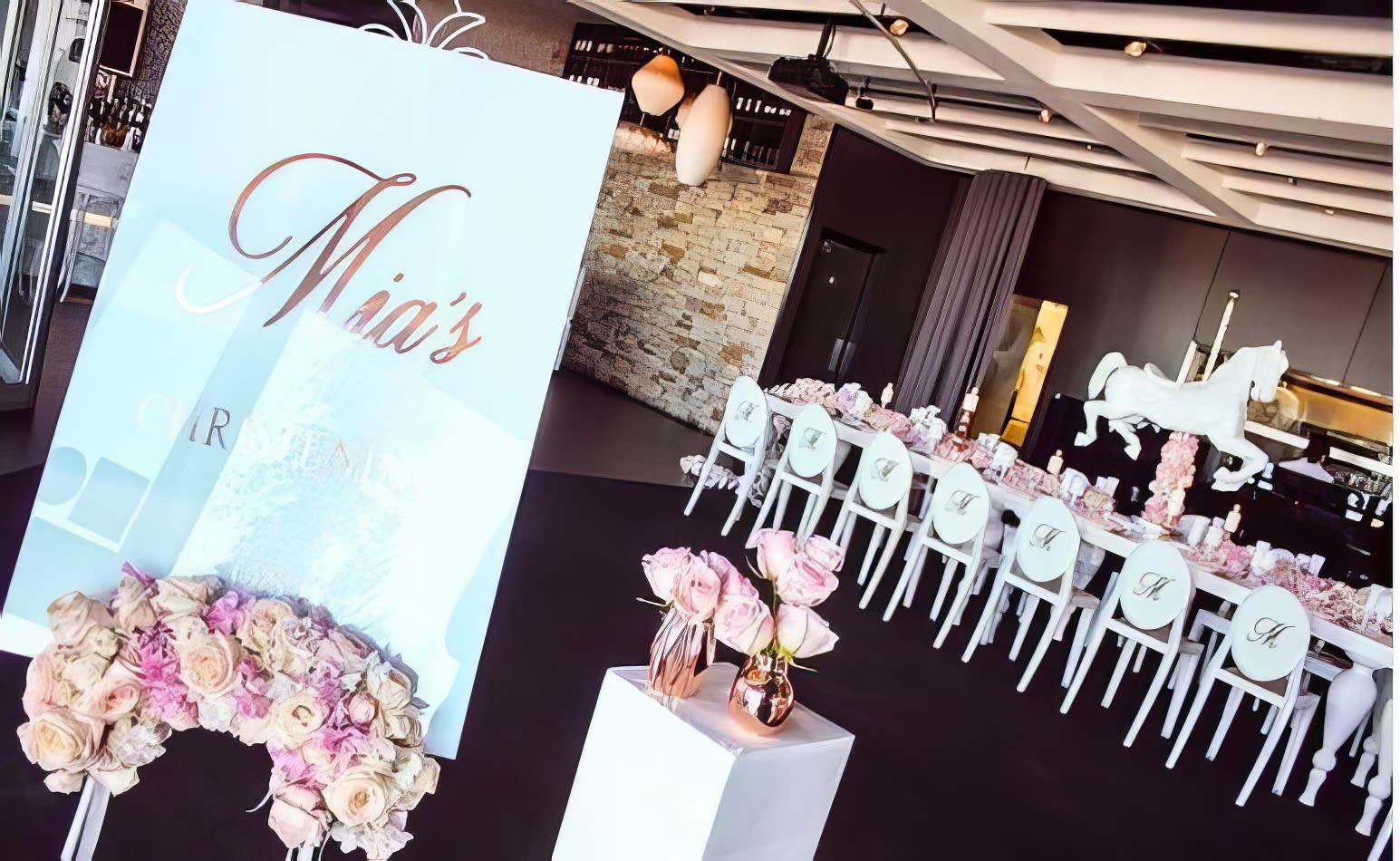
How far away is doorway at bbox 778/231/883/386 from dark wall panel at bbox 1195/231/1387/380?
284 cm

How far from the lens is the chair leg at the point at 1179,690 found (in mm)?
4824

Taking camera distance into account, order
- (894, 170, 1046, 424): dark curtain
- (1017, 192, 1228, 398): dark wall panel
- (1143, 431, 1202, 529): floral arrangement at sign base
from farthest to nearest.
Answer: (894, 170, 1046, 424): dark curtain < (1017, 192, 1228, 398): dark wall panel < (1143, 431, 1202, 529): floral arrangement at sign base

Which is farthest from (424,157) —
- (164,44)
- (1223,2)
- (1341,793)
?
(164,44)

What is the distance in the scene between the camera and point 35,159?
15.2 ft

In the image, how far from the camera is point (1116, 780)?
426 centimetres

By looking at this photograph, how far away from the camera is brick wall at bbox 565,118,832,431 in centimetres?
924

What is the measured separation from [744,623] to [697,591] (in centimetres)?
11

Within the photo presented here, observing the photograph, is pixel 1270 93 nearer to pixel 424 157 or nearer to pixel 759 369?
pixel 424 157

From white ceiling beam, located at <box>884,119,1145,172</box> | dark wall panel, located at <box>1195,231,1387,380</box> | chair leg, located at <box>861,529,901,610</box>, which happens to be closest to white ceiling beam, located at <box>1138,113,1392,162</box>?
white ceiling beam, located at <box>884,119,1145,172</box>

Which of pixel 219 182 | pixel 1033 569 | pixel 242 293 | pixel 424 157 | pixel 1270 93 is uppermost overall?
pixel 1270 93

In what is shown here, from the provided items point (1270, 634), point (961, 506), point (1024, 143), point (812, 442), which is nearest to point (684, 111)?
point (1024, 143)

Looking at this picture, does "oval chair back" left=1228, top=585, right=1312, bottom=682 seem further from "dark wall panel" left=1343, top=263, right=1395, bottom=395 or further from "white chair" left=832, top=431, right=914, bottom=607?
"dark wall panel" left=1343, top=263, right=1395, bottom=395

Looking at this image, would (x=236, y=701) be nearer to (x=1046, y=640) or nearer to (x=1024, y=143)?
(x=1046, y=640)

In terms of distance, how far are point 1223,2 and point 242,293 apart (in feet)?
12.4
